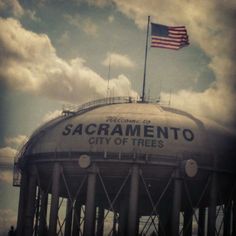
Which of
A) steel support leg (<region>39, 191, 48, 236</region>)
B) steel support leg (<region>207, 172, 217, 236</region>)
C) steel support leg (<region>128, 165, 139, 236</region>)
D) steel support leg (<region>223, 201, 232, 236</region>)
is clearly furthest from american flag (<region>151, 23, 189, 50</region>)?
steel support leg (<region>39, 191, 48, 236</region>)

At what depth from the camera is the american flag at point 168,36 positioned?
60.9m

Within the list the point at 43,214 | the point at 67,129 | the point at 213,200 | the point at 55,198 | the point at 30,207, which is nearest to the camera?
the point at 213,200

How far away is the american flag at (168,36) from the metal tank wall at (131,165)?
6.56 metres

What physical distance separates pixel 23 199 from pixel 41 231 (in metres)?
4.63

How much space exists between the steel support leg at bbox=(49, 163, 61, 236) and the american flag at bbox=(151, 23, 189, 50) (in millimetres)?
16498

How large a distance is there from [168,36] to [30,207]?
23.3 metres

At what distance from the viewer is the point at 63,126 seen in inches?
2331

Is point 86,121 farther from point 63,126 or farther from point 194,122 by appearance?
point 194,122

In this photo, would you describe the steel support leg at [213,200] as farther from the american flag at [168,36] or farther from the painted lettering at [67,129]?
the painted lettering at [67,129]

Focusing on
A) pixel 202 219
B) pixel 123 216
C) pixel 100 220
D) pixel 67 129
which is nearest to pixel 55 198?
pixel 67 129

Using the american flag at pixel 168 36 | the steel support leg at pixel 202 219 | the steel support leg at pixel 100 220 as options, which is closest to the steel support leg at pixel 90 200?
the american flag at pixel 168 36

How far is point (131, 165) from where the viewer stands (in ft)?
179

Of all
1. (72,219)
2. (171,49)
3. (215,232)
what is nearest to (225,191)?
(215,232)

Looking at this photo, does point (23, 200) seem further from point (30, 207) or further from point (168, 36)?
point (168, 36)
